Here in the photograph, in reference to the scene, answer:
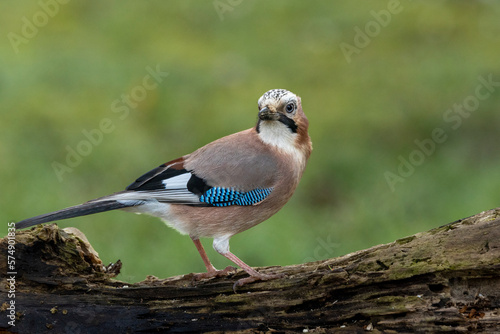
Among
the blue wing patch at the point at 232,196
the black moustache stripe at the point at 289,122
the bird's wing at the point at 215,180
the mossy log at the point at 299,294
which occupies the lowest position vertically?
the mossy log at the point at 299,294

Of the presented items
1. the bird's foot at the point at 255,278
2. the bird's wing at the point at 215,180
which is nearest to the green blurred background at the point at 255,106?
the bird's wing at the point at 215,180

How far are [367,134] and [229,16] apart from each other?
4.40m

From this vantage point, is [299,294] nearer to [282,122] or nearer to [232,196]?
[232,196]

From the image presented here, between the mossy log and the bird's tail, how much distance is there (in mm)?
102

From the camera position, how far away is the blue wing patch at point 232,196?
240 inches

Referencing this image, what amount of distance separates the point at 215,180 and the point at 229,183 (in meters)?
0.12

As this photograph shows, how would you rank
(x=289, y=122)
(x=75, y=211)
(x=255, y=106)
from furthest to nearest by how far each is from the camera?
(x=255, y=106) < (x=289, y=122) < (x=75, y=211)

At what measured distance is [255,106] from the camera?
1084 cm

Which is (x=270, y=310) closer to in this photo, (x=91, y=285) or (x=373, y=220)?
(x=91, y=285)

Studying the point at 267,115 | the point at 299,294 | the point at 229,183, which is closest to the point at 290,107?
the point at 267,115

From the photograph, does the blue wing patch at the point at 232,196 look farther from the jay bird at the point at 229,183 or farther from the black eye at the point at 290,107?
the black eye at the point at 290,107

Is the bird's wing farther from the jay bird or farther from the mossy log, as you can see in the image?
the mossy log

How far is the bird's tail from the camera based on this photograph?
5.49 metres

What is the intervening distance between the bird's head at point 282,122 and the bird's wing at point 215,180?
20 cm
